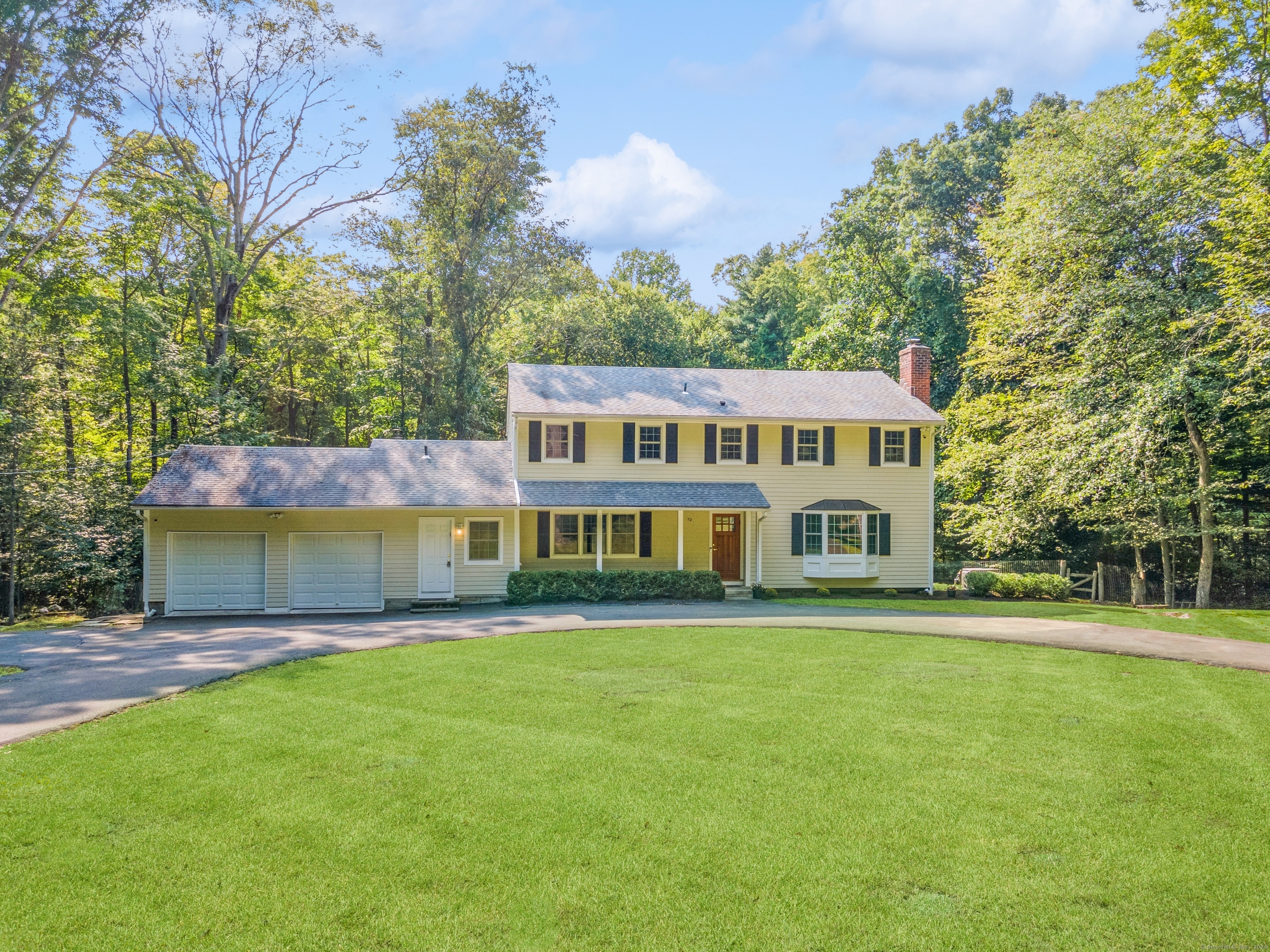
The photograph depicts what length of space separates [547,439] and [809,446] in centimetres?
751

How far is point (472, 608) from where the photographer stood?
714 inches

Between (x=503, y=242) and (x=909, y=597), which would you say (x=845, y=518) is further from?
(x=503, y=242)

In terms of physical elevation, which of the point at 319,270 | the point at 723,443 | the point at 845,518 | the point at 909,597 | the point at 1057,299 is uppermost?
the point at 319,270

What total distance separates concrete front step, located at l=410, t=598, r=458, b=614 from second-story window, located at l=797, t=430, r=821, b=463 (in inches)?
407

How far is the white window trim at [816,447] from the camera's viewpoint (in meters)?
21.3

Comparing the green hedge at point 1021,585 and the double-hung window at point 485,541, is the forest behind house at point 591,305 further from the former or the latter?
the double-hung window at point 485,541

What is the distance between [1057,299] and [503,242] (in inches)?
752

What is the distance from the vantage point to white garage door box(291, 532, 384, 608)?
1850cm

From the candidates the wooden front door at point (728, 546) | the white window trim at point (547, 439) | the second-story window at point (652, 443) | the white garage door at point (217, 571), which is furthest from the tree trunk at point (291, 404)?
the wooden front door at point (728, 546)

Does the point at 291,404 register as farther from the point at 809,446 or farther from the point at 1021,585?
the point at 1021,585

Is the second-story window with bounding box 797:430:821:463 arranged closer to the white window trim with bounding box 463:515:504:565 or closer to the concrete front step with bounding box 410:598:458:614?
the white window trim with bounding box 463:515:504:565

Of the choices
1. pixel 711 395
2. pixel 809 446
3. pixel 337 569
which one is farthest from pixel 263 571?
pixel 809 446

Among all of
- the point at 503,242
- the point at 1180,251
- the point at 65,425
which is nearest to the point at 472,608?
the point at 65,425

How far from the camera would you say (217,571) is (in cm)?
1811
